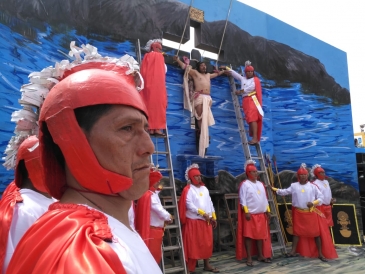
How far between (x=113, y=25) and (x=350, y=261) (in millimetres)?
5804

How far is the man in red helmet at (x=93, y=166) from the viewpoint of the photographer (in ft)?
2.63

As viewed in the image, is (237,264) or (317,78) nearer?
(237,264)

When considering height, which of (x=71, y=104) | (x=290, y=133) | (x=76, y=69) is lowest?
(x=71, y=104)

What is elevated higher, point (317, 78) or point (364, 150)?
point (317, 78)

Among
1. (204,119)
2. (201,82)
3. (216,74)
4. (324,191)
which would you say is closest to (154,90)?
(204,119)

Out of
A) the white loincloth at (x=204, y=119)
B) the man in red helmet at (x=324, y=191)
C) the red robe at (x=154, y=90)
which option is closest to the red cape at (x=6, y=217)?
the red robe at (x=154, y=90)

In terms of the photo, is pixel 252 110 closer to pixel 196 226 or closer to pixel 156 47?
pixel 156 47

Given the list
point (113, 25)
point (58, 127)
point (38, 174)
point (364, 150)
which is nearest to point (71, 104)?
point (58, 127)

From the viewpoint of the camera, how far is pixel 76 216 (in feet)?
2.71

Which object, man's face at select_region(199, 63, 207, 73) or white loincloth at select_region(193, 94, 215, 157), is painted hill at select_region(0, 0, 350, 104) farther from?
white loincloth at select_region(193, 94, 215, 157)

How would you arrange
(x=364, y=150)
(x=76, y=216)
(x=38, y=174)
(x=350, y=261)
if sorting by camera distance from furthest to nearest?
(x=364, y=150) < (x=350, y=261) < (x=38, y=174) < (x=76, y=216)

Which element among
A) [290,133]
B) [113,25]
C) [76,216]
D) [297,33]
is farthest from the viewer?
[297,33]

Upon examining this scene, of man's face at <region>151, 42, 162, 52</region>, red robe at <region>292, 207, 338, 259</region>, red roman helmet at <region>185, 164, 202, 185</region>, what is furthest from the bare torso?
red robe at <region>292, 207, 338, 259</region>

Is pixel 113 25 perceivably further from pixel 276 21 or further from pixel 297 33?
pixel 297 33
